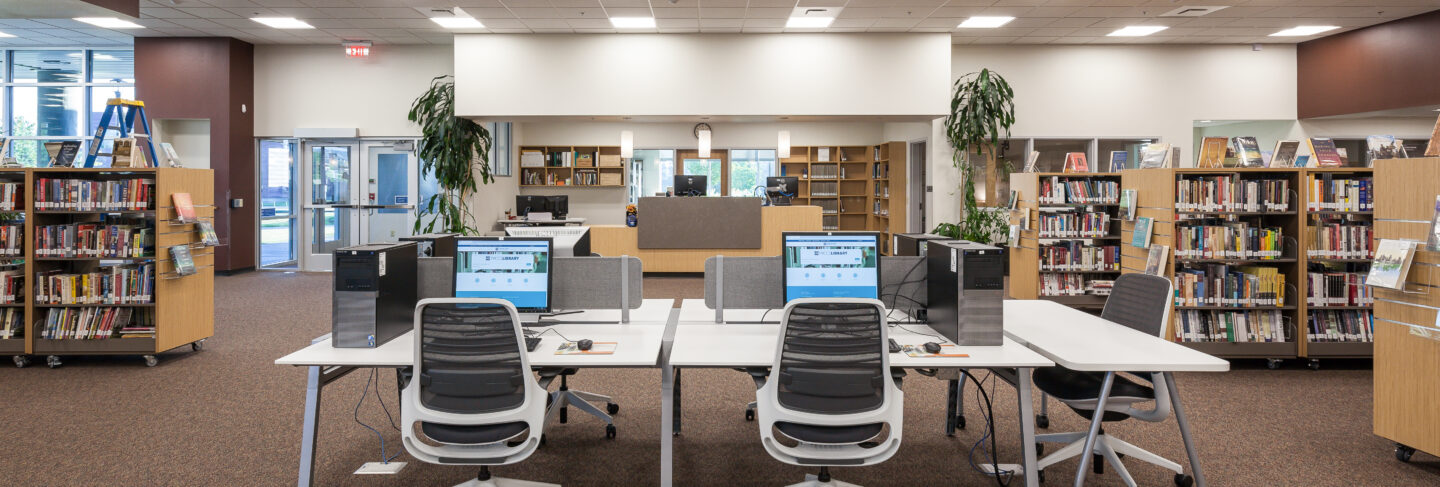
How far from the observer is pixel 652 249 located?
383 inches

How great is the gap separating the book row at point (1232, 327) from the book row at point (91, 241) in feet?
23.2

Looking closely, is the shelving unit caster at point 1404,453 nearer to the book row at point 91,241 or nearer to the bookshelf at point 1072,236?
the bookshelf at point 1072,236

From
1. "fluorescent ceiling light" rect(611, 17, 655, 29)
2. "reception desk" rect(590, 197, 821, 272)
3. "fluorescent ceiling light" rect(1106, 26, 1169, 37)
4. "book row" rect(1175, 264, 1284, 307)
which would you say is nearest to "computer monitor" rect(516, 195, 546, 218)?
"reception desk" rect(590, 197, 821, 272)

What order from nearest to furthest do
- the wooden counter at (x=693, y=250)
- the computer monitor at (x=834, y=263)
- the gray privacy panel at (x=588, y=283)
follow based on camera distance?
the computer monitor at (x=834, y=263) → the gray privacy panel at (x=588, y=283) → the wooden counter at (x=693, y=250)

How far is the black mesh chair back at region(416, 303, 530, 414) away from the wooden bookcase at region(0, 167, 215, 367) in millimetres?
3716

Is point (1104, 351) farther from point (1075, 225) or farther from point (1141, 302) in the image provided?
point (1075, 225)

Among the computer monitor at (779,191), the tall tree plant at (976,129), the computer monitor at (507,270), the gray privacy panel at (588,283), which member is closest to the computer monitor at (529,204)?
the computer monitor at (779,191)

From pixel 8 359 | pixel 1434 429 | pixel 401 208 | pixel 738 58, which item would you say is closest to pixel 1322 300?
pixel 1434 429

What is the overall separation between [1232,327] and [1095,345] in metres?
3.00

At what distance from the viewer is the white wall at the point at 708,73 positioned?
901 centimetres

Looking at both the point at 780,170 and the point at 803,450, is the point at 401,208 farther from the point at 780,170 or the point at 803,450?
the point at 803,450

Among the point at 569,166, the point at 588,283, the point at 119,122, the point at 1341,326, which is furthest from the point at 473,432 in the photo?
the point at 569,166

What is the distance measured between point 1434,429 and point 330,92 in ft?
36.8

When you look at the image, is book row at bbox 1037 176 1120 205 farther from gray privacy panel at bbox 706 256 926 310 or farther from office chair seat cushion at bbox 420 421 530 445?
office chair seat cushion at bbox 420 421 530 445
